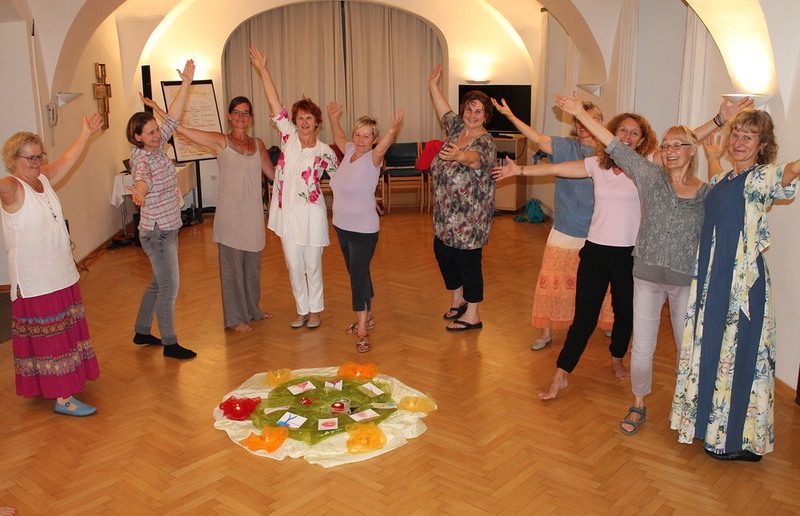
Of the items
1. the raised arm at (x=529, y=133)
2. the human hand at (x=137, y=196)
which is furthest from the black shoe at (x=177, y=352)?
the raised arm at (x=529, y=133)

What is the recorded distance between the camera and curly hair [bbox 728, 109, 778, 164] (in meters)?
3.34

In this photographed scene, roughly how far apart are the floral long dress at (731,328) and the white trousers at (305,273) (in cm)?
272

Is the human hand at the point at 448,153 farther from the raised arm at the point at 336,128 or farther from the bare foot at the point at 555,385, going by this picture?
the bare foot at the point at 555,385

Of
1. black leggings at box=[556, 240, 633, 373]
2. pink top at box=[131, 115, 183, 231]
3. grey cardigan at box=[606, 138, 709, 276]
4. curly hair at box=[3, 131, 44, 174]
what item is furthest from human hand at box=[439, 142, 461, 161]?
curly hair at box=[3, 131, 44, 174]

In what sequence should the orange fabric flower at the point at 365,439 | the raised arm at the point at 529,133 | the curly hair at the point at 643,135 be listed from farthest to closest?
the raised arm at the point at 529,133, the curly hair at the point at 643,135, the orange fabric flower at the point at 365,439

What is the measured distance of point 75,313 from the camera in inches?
166

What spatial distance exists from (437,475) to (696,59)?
13.4 feet

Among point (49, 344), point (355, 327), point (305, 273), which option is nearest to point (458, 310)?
point (355, 327)

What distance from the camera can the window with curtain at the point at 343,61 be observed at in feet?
36.7

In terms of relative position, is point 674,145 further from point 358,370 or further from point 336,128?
point 336,128

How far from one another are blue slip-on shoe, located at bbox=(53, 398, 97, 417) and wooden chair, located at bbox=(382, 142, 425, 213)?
23.1 ft

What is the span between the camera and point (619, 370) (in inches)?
183

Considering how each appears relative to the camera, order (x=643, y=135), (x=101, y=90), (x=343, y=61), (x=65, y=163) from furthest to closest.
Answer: (x=343, y=61) < (x=101, y=90) < (x=65, y=163) < (x=643, y=135)

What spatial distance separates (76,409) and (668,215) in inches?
136
